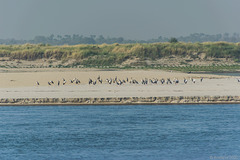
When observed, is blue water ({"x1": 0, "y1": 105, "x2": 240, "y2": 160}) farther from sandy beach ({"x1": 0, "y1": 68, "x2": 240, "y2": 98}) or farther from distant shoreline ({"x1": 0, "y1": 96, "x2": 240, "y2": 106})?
sandy beach ({"x1": 0, "y1": 68, "x2": 240, "y2": 98})

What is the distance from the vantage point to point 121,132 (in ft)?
98.3

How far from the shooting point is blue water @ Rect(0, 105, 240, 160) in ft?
82.3

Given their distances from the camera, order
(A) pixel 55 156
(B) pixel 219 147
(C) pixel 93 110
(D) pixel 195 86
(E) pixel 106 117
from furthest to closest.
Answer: (D) pixel 195 86 → (C) pixel 93 110 → (E) pixel 106 117 → (B) pixel 219 147 → (A) pixel 55 156

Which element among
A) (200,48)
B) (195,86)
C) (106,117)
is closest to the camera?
(106,117)

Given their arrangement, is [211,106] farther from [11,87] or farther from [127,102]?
[11,87]

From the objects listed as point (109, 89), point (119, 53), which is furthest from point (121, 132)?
point (119, 53)

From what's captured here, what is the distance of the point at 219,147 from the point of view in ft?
85.7

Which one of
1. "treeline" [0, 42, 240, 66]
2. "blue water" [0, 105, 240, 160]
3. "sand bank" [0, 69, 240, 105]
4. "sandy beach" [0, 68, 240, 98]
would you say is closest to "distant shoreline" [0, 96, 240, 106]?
"sand bank" [0, 69, 240, 105]

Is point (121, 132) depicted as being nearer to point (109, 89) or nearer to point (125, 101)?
point (125, 101)

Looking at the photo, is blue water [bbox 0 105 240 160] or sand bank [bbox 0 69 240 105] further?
sand bank [bbox 0 69 240 105]

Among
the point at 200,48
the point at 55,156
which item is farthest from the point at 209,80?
the point at 200,48

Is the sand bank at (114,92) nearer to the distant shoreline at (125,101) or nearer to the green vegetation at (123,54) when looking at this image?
the distant shoreline at (125,101)

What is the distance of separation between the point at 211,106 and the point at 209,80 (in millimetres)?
13795

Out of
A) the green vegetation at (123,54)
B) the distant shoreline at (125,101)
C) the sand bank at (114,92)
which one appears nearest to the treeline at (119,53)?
the green vegetation at (123,54)
